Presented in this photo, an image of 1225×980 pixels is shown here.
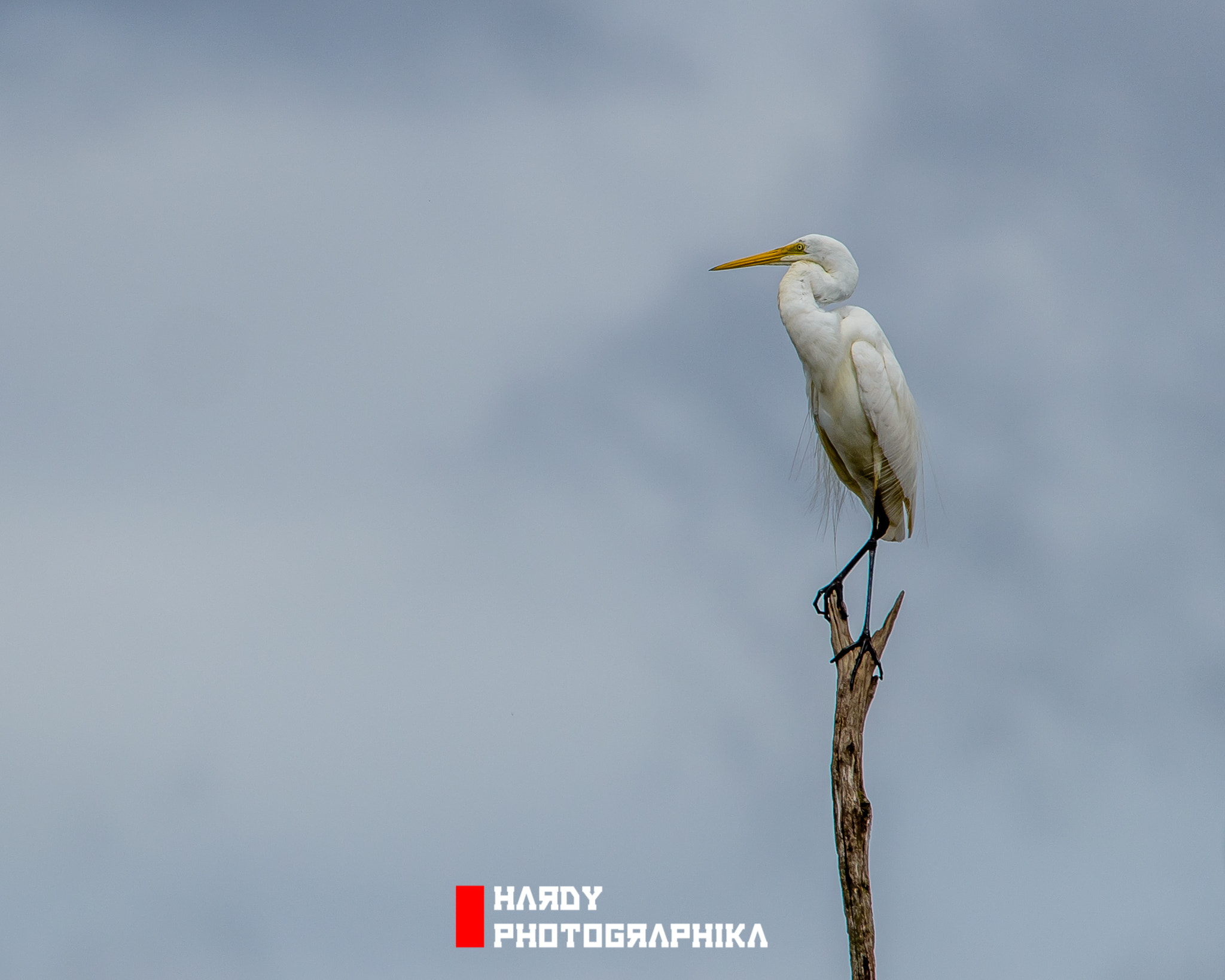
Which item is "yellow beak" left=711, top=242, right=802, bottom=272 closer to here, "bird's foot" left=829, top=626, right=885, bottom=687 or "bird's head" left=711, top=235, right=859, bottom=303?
"bird's head" left=711, top=235, right=859, bottom=303

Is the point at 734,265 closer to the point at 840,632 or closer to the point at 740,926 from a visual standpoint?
the point at 840,632

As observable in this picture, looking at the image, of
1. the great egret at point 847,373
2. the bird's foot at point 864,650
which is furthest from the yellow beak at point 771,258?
the bird's foot at point 864,650

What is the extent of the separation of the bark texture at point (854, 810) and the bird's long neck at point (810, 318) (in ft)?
6.80

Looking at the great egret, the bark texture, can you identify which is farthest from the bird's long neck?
the bark texture

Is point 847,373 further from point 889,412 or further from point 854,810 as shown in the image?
point 854,810

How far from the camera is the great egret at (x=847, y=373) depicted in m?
9.62

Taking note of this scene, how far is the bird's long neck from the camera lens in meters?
9.61

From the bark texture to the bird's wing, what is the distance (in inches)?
60.4

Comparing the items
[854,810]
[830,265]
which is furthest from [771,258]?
[854,810]

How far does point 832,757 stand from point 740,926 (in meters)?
3.07

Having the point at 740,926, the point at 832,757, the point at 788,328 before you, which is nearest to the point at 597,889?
the point at 740,926

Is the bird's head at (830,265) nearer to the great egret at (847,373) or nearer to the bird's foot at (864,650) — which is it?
the great egret at (847,373)

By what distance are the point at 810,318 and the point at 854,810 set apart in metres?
3.41

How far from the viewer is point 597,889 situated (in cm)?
1198
